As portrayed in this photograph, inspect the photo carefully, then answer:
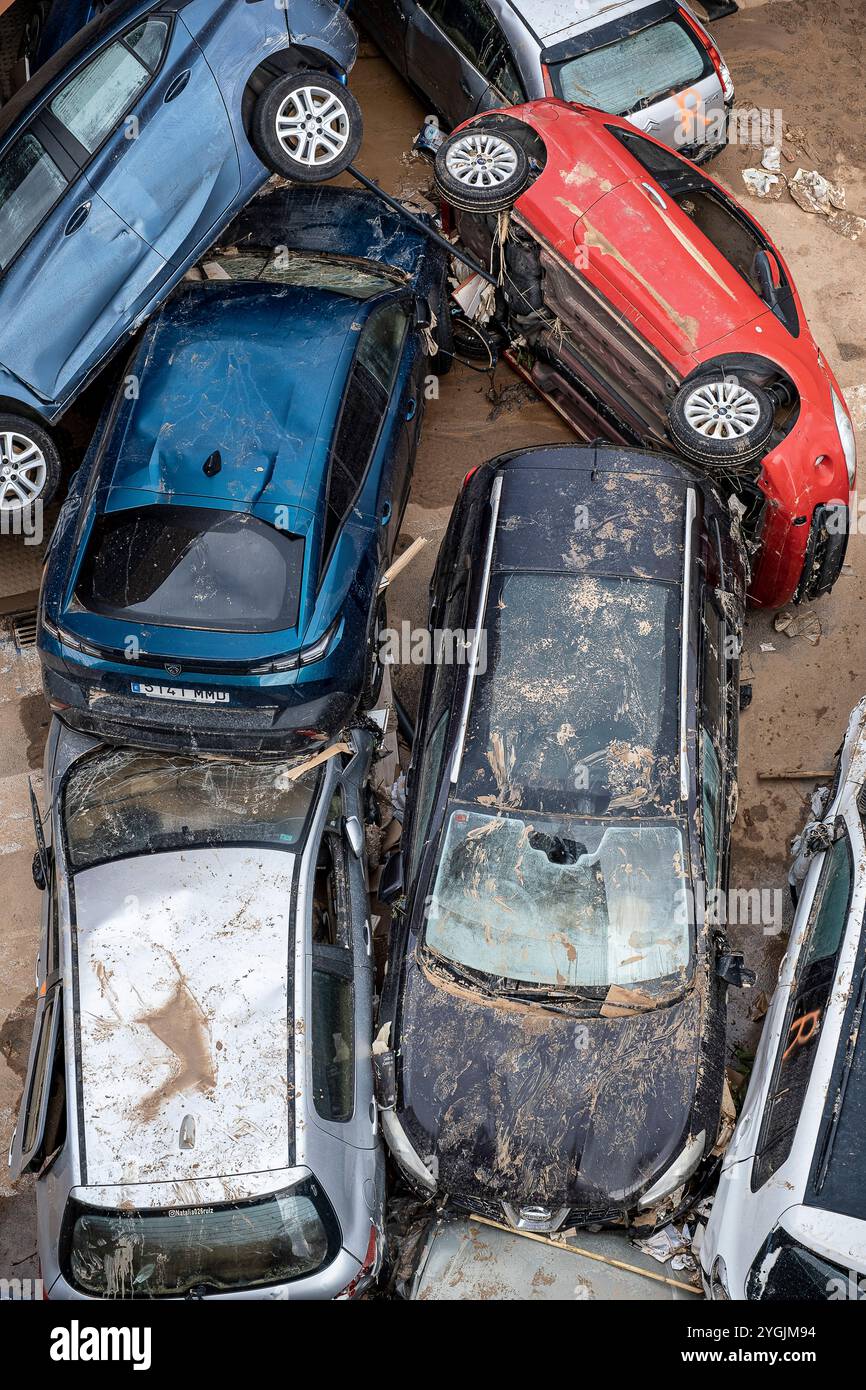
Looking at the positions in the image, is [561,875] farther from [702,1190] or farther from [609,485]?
[609,485]

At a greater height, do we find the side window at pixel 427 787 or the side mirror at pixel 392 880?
the side window at pixel 427 787

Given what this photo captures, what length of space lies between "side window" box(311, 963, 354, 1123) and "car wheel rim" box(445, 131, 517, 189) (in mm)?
4247

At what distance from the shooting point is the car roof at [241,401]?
6.53 m

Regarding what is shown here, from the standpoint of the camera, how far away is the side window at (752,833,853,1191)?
5.50 meters

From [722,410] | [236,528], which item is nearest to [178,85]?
[236,528]

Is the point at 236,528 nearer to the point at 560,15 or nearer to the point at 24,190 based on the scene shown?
the point at 24,190

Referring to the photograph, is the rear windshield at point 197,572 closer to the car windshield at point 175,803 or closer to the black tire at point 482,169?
the car windshield at point 175,803

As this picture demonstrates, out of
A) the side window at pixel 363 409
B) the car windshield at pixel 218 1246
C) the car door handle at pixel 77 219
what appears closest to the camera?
the car windshield at pixel 218 1246

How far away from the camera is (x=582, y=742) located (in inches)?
237

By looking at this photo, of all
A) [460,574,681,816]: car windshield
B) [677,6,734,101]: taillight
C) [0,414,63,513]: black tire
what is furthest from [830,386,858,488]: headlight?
[0,414,63,513]: black tire

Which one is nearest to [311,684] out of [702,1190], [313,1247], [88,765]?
[88,765]

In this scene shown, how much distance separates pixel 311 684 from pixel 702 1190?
2.77m

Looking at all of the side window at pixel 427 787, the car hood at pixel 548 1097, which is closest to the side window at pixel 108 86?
the side window at pixel 427 787

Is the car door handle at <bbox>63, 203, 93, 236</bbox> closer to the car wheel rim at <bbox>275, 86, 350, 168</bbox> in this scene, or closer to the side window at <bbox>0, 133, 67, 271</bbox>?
the side window at <bbox>0, 133, 67, 271</bbox>
